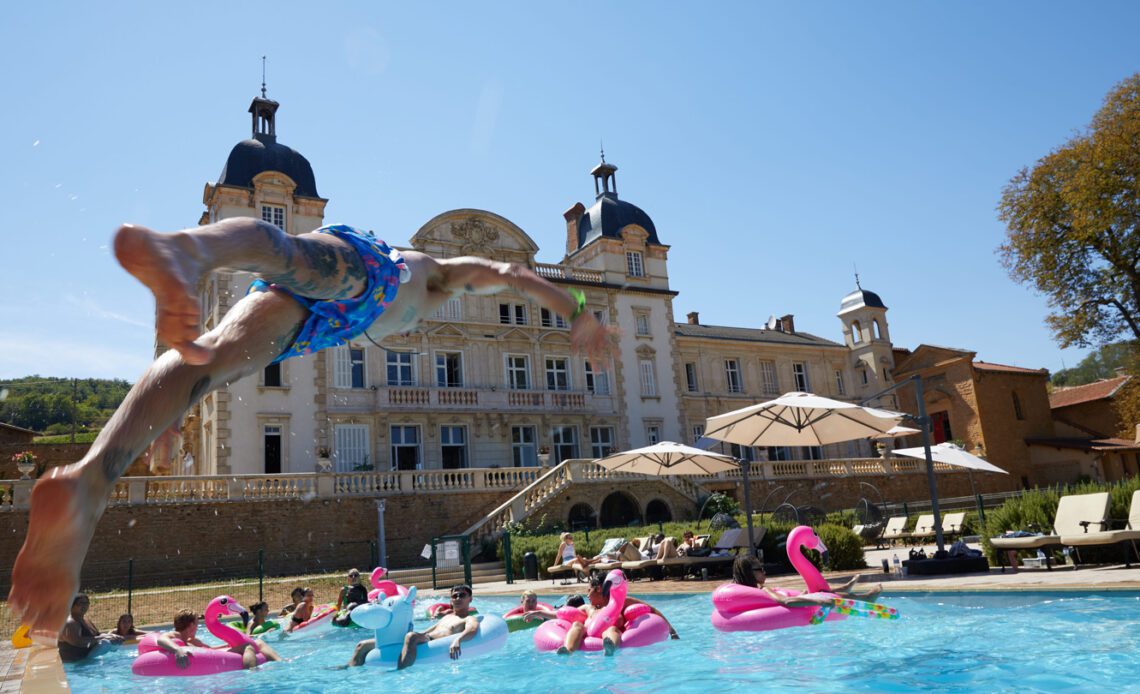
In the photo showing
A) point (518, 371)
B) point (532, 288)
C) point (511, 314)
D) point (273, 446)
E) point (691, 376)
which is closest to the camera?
point (532, 288)

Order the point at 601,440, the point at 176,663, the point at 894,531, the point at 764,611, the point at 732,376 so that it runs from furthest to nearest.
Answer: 1. the point at 732,376
2. the point at 601,440
3. the point at 894,531
4. the point at 176,663
5. the point at 764,611

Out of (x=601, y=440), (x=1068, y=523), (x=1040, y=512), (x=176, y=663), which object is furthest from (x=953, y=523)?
(x=601, y=440)

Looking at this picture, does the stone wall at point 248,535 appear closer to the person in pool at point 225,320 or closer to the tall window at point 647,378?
the tall window at point 647,378

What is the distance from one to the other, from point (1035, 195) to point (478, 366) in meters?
24.8

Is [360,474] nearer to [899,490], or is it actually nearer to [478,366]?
[478,366]

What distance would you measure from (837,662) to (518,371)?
2876cm

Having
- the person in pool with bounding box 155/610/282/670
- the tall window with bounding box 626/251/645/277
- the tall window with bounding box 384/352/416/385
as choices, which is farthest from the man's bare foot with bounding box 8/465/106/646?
the tall window with bounding box 626/251/645/277

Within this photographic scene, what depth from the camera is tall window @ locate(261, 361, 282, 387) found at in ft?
101

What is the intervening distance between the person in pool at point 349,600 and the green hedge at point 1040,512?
1104cm

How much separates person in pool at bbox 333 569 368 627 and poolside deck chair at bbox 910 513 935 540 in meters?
15.2

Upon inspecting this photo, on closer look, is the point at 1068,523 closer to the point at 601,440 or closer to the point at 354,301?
the point at 354,301

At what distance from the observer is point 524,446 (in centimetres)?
3609

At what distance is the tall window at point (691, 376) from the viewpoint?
43656 mm

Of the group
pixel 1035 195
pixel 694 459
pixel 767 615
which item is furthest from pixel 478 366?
pixel 767 615
